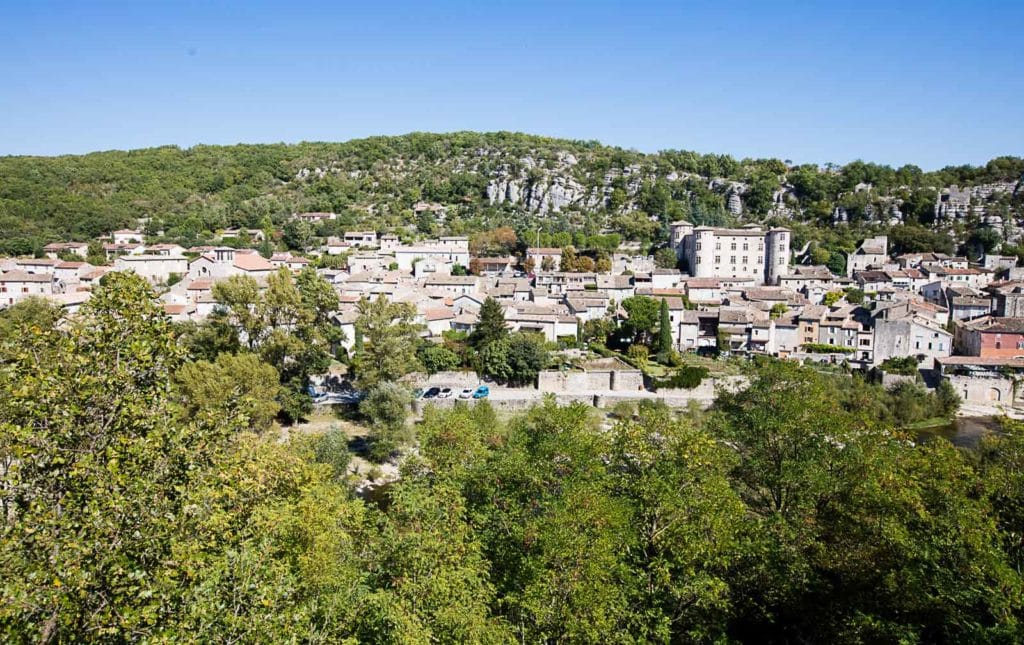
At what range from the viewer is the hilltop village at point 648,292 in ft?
112

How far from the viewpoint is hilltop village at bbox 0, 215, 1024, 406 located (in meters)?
34.2

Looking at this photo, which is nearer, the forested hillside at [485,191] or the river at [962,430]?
the river at [962,430]

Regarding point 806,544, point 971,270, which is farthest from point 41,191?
point 971,270

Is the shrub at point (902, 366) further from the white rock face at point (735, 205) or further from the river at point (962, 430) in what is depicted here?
the white rock face at point (735, 205)

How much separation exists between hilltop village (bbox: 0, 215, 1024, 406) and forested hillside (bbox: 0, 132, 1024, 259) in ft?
21.1

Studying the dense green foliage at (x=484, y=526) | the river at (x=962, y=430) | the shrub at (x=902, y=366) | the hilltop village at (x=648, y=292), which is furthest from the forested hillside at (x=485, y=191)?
the dense green foliage at (x=484, y=526)

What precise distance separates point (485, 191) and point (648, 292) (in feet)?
143

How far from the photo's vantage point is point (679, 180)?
272 feet

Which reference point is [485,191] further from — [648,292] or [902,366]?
[902,366]

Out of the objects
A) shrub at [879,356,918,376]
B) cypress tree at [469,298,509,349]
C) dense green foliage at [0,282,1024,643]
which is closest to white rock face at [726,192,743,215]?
shrub at [879,356,918,376]

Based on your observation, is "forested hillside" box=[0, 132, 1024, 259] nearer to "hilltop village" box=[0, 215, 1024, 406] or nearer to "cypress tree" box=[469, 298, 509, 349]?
"hilltop village" box=[0, 215, 1024, 406]

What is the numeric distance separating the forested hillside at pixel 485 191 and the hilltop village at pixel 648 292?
6420 millimetres

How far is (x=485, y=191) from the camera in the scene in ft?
271

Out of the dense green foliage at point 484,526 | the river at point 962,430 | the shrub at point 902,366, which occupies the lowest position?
the river at point 962,430
